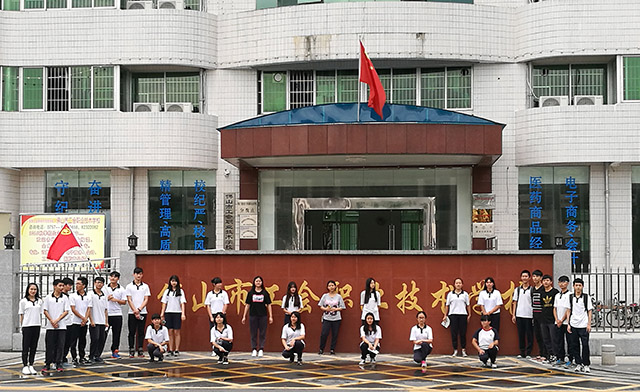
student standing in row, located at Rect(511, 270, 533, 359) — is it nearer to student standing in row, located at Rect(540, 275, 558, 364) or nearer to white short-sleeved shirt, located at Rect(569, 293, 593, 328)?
student standing in row, located at Rect(540, 275, 558, 364)

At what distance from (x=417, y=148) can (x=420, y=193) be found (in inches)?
134

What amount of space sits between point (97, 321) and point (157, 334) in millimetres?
1119

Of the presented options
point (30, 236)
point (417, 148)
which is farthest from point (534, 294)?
point (30, 236)

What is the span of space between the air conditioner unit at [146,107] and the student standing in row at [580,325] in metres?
13.8

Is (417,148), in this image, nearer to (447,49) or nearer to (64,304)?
(447,49)

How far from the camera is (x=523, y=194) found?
78.8 ft

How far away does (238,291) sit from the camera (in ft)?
56.7

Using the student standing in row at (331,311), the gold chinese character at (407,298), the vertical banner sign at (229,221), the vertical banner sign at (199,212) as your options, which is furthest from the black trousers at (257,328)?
the vertical banner sign at (199,212)

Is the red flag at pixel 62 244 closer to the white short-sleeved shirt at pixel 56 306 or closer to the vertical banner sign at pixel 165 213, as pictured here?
the vertical banner sign at pixel 165 213

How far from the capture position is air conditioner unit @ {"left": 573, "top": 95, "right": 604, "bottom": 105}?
23.7 metres

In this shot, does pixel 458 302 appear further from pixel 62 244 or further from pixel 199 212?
pixel 62 244

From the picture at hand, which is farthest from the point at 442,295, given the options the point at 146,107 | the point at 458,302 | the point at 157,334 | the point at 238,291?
the point at 146,107

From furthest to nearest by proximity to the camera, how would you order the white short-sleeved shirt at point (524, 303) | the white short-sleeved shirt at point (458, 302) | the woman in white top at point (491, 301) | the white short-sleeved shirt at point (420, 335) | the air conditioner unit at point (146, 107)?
the air conditioner unit at point (146, 107), the white short-sleeved shirt at point (458, 302), the woman in white top at point (491, 301), the white short-sleeved shirt at point (524, 303), the white short-sleeved shirt at point (420, 335)

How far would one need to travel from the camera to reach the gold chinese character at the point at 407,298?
16891mm
